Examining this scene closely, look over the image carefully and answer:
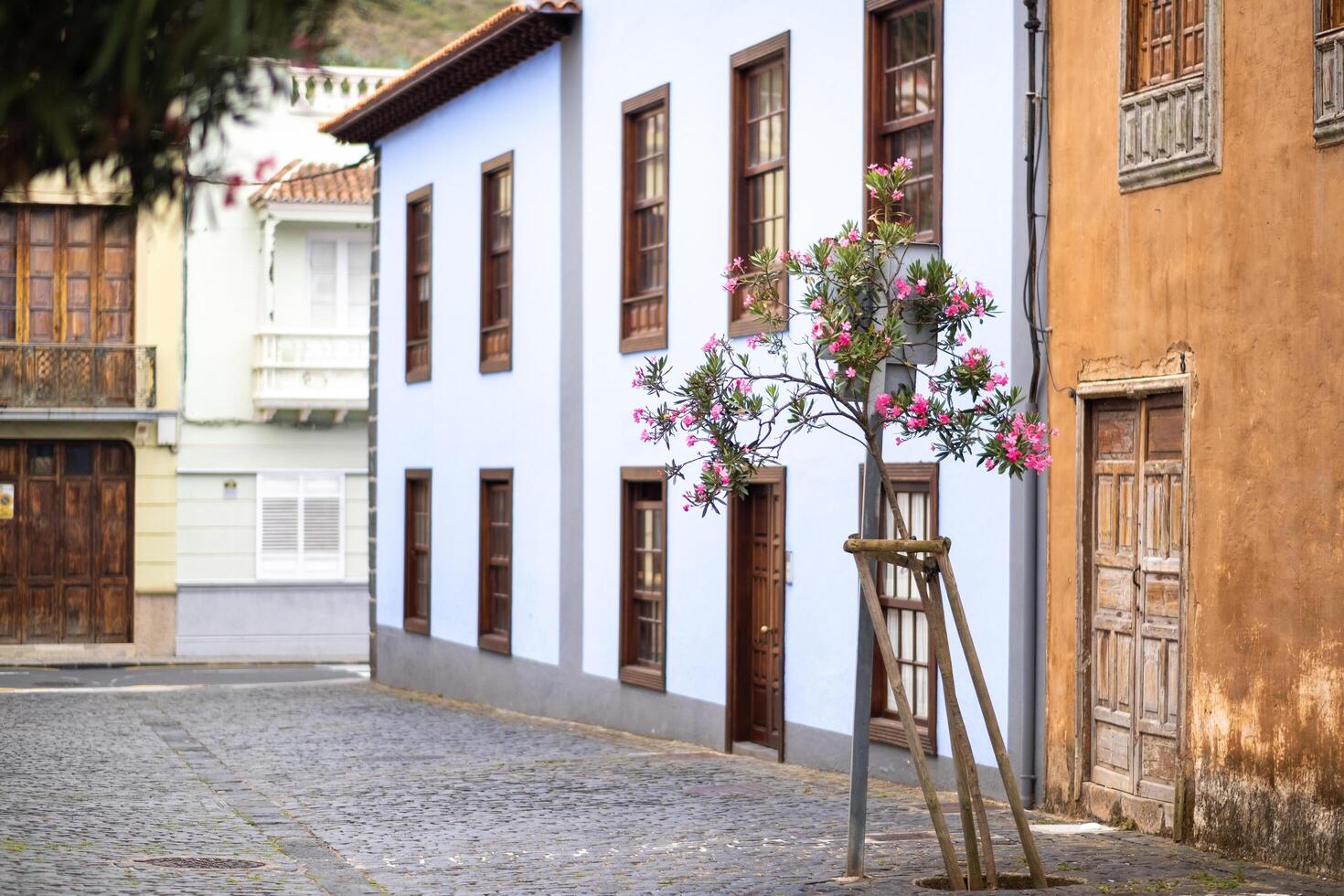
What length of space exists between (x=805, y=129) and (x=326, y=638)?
59.8 feet

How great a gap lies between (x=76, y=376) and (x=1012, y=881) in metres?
23.6

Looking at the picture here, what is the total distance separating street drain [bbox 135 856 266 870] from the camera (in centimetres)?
1044

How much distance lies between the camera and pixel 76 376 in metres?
30.2

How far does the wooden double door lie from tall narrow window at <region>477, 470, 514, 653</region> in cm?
976

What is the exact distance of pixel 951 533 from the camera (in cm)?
1309

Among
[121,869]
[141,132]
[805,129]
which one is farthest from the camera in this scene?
[805,129]

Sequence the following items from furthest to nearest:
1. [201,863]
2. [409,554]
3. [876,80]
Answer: [409,554] < [876,80] < [201,863]

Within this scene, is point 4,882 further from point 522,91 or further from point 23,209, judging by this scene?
point 23,209

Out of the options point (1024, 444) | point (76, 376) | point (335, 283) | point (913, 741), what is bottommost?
point (913, 741)

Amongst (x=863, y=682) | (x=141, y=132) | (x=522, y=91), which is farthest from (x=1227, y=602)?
(x=522, y=91)

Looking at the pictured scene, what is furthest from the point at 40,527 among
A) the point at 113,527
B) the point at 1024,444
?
the point at 1024,444

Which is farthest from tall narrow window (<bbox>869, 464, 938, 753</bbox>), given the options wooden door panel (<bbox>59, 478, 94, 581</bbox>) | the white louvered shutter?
wooden door panel (<bbox>59, 478, 94, 581</bbox>)

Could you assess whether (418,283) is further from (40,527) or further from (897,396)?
(897,396)

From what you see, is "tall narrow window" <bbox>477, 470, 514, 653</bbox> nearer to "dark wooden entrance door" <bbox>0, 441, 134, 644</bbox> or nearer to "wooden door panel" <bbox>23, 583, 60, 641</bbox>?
"dark wooden entrance door" <bbox>0, 441, 134, 644</bbox>
